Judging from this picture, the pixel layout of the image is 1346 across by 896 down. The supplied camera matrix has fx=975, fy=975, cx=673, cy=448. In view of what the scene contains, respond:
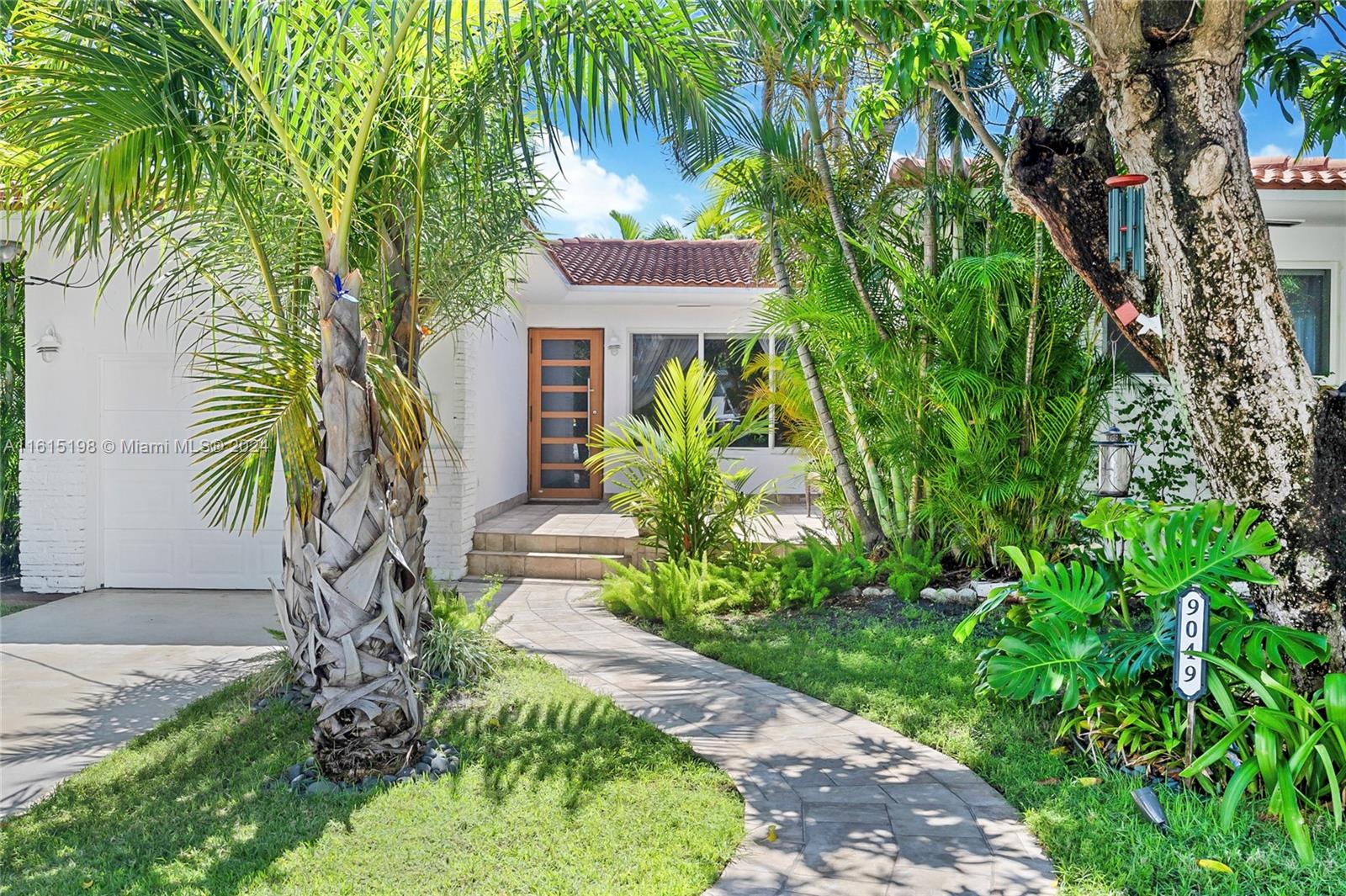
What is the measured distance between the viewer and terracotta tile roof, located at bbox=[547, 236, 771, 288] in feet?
40.7

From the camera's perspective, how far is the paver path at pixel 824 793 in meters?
3.36

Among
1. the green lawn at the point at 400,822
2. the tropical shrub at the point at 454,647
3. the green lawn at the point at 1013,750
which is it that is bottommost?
the green lawn at the point at 400,822

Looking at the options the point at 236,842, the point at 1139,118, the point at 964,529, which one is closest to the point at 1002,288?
the point at 964,529

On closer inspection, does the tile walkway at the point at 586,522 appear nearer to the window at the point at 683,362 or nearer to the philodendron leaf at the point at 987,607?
the window at the point at 683,362

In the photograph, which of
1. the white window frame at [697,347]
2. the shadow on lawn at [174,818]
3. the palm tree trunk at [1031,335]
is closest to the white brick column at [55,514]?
the shadow on lawn at [174,818]

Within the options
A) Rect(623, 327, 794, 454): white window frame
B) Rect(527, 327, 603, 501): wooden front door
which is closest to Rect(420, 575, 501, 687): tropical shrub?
Rect(527, 327, 603, 501): wooden front door

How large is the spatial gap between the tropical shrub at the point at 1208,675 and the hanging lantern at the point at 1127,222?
1.16 meters

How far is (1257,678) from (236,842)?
406 cm

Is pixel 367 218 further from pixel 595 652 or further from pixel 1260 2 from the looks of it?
pixel 1260 2

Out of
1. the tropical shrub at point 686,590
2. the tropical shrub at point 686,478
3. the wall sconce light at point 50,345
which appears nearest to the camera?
the tropical shrub at point 686,590

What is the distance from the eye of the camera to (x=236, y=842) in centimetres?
364

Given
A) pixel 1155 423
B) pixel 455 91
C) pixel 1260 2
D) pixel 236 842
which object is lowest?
pixel 236 842

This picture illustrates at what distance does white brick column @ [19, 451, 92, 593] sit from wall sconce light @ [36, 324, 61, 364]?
2.96ft

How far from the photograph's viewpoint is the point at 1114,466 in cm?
745
